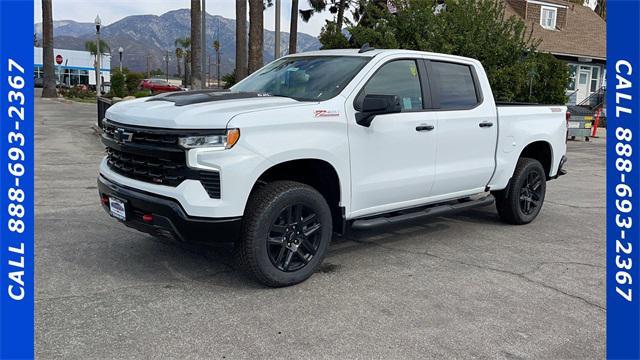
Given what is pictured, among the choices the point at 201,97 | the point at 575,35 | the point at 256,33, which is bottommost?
the point at 201,97

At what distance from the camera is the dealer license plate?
14.5 ft

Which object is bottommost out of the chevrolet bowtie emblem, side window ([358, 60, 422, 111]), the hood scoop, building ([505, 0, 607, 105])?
the chevrolet bowtie emblem

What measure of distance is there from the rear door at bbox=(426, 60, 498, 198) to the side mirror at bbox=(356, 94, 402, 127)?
100 centimetres

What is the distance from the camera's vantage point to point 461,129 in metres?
5.73

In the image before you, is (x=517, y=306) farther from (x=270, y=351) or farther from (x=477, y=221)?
(x=477, y=221)

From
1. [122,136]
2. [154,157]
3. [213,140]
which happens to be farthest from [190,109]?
[122,136]

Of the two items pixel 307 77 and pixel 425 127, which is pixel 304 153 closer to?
pixel 307 77

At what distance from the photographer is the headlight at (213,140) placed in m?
3.98

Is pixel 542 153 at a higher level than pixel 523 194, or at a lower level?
higher

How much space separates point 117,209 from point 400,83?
2730mm

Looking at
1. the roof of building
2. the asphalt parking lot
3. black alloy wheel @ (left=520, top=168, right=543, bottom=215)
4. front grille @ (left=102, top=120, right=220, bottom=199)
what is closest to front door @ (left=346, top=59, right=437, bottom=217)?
the asphalt parking lot

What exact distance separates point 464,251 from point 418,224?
3.71 ft

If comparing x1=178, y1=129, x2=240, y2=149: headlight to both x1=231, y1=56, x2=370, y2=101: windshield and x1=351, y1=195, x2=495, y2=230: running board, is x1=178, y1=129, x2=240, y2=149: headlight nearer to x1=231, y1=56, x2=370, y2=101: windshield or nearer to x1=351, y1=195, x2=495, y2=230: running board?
x1=231, y1=56, x2=370, y2=101: windshield

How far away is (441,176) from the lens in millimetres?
5594
